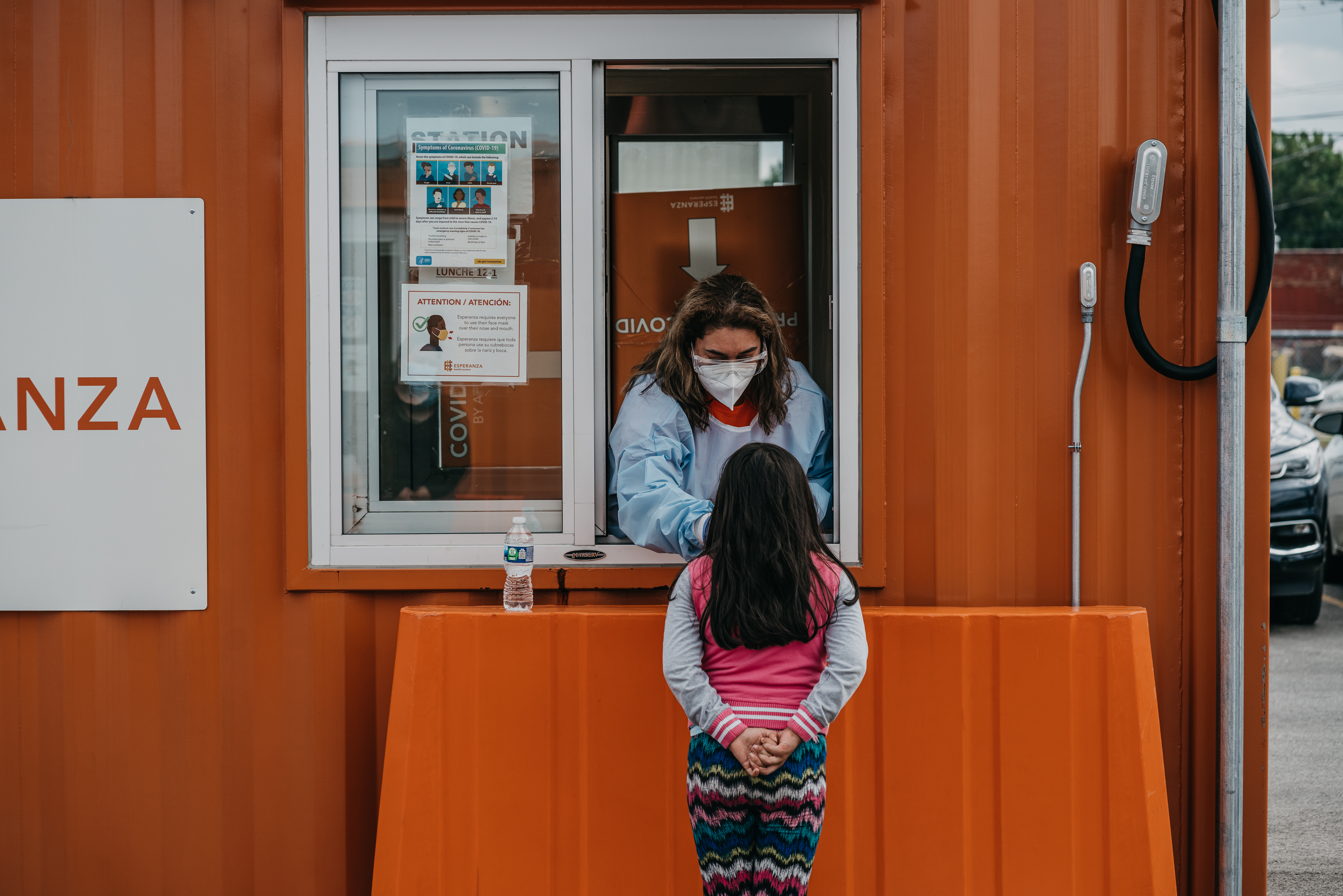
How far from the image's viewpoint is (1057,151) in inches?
122

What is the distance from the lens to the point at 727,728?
2.33m

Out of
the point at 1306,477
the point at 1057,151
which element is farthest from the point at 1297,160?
the point at 1057,151

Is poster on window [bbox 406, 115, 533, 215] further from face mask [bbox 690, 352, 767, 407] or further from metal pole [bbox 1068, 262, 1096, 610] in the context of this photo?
metal pole [bbox 1068, 262, 1096, 610]

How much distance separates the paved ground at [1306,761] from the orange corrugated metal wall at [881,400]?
4.67 ft

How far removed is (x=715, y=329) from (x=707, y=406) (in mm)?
238

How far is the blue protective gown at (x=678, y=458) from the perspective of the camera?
9.17ft

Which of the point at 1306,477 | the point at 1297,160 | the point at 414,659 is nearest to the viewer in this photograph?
the point at 414,659

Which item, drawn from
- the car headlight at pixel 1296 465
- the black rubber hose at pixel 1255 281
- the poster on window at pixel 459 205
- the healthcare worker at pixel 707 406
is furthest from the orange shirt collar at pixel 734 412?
the car headlight at pixel 1296 465

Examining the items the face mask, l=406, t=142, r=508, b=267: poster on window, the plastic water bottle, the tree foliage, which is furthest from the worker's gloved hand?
the tree foliage

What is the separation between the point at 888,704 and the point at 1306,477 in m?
6.46

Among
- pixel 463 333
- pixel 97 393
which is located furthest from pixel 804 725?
pixel 97 393

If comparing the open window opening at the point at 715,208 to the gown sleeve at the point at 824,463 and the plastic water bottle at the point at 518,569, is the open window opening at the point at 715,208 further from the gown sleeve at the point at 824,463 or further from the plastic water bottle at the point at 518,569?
the plastic water bottle at the point at 518,569

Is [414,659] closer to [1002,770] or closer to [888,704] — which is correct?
[888,704]

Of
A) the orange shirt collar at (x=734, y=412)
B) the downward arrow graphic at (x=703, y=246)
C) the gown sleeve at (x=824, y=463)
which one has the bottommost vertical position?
the gown sleeve at (x=824, y=463)
